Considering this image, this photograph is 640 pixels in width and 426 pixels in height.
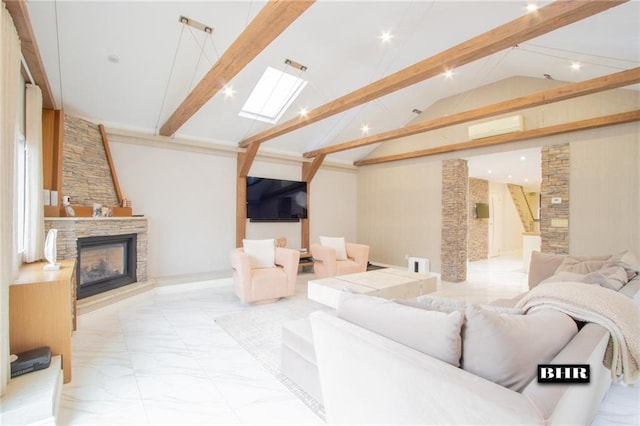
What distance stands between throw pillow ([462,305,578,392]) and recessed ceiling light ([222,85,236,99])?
170 inches

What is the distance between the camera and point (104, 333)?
3.02m

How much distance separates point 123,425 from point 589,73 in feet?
19.6

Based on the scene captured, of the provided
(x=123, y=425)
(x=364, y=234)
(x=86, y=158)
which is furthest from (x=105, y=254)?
(x=364, y=234)

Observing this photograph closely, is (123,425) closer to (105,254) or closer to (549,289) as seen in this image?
(549,289)

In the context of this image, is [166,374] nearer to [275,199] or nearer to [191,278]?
[191,278]

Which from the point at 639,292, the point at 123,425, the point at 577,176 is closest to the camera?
the point at 123,425

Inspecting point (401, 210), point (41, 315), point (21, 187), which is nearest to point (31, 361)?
point (41, 315)

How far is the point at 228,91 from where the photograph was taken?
441 centimetres

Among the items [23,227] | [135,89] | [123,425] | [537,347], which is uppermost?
[135,89]

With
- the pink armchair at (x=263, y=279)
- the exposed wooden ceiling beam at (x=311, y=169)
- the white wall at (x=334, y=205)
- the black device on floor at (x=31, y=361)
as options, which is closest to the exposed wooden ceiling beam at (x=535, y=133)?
the white wall at (x=334, y=205)

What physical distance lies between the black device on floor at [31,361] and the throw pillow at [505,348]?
2.53 metres

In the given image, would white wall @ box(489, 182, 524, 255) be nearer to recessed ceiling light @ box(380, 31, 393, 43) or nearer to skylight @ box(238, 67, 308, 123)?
recessed ceiling light @ box(380, 31, 393, 43)

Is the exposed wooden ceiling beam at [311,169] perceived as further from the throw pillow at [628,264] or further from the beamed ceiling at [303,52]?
the throw pillow at [628,264]

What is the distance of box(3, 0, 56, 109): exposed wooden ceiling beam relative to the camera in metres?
1.98
